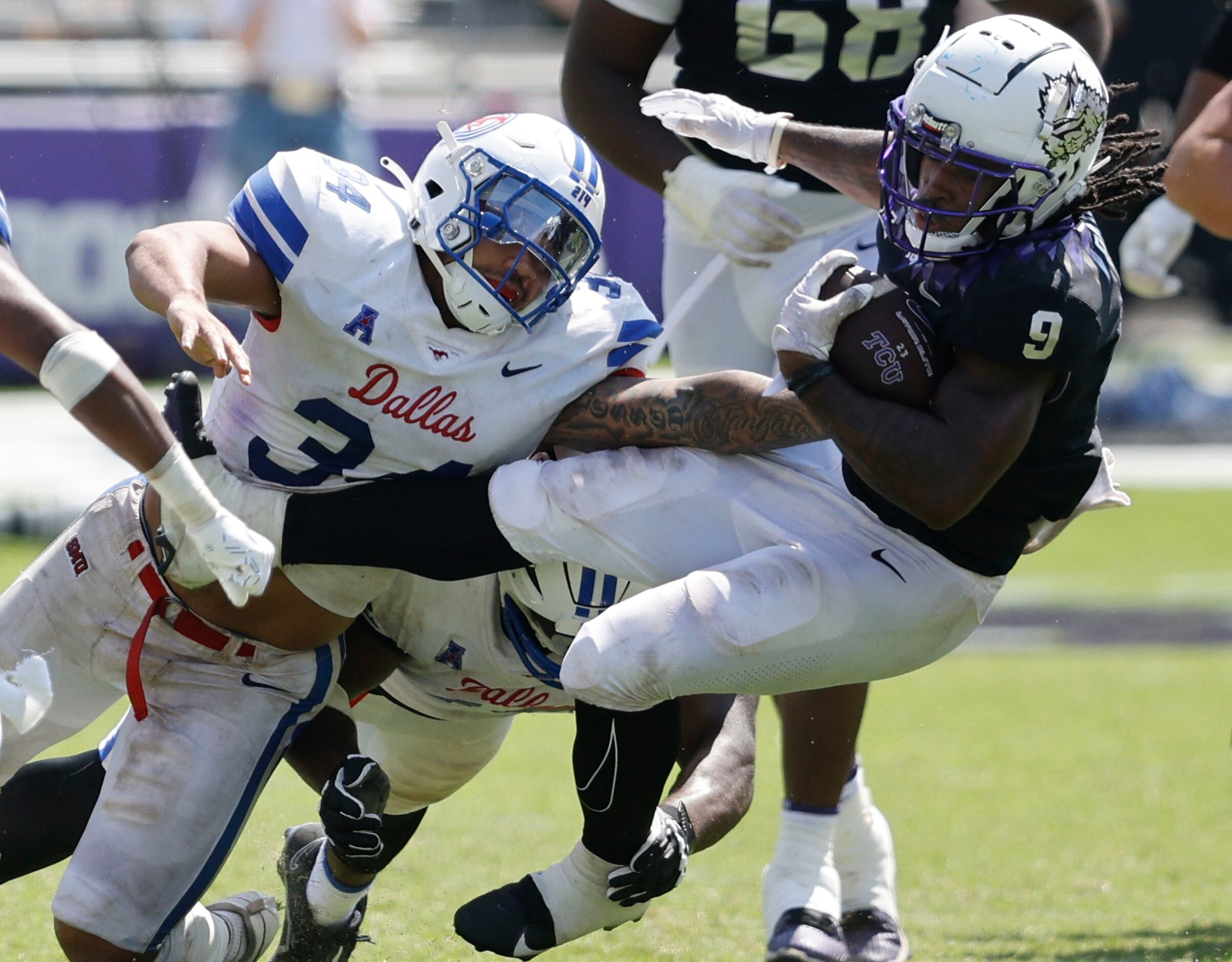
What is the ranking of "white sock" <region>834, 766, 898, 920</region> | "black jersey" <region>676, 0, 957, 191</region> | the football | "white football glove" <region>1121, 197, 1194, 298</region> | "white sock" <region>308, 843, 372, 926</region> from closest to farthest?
the football < "white sock" <region>308, 843, 372, 926</region> < "white sock" <region>834, 766, 898, 920</region> < "black jersey" <region>676, 0, 957, 191</region> < "white football glove" <region>1121, 197, 1194, 298</region>

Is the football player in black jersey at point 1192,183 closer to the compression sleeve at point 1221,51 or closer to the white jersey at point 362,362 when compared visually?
the compression sleeve at point 1221,51

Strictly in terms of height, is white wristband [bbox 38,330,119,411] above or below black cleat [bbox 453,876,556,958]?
above

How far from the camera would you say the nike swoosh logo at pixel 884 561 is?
3.04m

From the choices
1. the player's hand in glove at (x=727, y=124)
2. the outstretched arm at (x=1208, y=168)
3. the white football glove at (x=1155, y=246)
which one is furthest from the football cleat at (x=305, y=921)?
the white football glove at (x=1155, y=246)

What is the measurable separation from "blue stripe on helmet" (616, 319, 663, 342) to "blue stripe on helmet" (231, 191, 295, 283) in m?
0.63

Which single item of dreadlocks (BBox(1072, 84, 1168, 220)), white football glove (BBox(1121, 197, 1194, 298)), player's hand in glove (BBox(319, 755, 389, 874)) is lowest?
player's hand in glove (BBox(319, 755, 389, 874))

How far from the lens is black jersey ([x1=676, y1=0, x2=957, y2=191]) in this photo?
407 cm

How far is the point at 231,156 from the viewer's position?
33.3 feet

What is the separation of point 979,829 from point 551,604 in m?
2.27

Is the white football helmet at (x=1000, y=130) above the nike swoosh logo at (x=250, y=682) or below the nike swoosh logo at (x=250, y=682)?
above

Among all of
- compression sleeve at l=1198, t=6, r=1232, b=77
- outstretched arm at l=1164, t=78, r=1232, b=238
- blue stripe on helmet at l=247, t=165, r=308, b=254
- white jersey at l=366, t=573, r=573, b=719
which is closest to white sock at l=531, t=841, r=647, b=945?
white jersey at l=366, t=573, r=573, b=719

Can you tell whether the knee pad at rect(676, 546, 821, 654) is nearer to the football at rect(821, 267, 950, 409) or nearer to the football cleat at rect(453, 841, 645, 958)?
the football at rect(821, 267, 950, 409)

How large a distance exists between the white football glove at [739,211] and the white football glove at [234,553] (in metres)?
1.24

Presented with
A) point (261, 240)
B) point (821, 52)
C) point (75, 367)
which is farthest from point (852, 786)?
point (75, 367)
